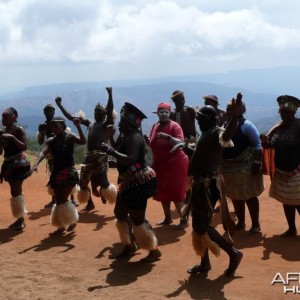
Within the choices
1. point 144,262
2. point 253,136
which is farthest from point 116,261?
point 253,136

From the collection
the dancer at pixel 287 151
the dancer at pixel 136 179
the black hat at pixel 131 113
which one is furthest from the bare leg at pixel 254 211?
the black hat at pixel 131 113

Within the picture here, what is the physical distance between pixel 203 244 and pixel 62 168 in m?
3.45

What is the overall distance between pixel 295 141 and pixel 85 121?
474 cm

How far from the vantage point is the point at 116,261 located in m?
6.74

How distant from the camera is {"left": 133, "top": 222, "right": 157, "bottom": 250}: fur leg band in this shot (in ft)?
20.5

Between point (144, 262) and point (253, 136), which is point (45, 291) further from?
point (253, 136)

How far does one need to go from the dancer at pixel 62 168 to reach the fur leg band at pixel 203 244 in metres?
3.13

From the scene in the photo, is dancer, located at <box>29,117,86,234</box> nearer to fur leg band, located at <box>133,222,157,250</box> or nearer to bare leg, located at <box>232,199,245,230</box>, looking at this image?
fur leg band, located at <box>133,222,157,250</box>

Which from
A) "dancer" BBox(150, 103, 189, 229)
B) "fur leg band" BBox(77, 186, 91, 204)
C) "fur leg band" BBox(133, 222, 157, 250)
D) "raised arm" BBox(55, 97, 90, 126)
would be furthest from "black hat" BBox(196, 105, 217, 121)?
"fur leg band" BBox(77, 186, 91, 204)

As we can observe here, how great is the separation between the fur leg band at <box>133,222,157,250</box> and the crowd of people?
15 millimetres

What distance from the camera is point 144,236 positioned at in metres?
6.26

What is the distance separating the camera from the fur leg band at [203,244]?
5555mm

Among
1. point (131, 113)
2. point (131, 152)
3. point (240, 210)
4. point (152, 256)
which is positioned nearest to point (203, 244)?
point (152, 256)

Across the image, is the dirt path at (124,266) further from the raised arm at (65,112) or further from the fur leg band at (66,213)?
the raised arm at (65,112)
